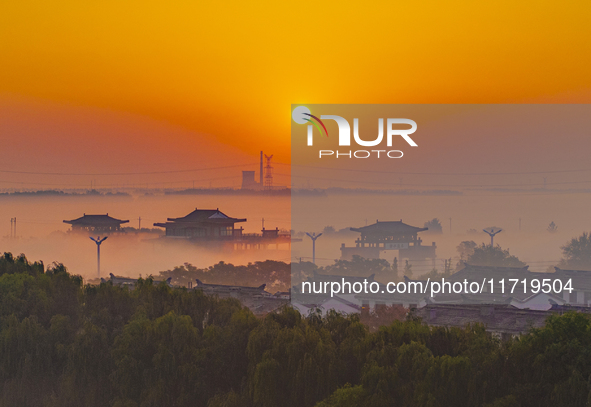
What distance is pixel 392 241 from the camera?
4025 centimetres

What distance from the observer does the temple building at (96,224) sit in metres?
38.7

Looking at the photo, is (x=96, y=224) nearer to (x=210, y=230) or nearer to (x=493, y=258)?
(x=210, y=230)

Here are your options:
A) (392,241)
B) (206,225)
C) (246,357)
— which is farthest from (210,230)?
(246,357)

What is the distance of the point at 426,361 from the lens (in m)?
7.14

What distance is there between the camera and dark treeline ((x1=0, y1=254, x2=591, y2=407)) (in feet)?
22.4

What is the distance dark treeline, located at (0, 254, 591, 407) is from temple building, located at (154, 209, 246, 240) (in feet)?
82.7

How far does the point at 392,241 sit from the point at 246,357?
106 feet

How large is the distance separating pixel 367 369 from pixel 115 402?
10.5 ft

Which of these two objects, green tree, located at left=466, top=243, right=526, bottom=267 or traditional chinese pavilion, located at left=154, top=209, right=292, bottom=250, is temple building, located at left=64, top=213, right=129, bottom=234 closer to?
traditional chinese pavilion, located at left=154, top=209, right=292, bottom=250

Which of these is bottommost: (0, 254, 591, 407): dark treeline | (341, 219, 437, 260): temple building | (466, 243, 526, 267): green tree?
(0, 254, 591, 407): dark treeline

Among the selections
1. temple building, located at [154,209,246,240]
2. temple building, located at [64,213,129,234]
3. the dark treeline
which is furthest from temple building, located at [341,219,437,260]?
the dark treeline

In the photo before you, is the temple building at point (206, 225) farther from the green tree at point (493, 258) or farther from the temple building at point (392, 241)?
the green tree at point (493, 258)

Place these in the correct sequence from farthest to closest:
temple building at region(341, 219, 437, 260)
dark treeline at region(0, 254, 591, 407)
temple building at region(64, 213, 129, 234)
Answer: temple building at region(341, 219, 437, 260) → temple building at region(64, 213, 129, 234) → dark treeline at region(0, 254, 591, 407)

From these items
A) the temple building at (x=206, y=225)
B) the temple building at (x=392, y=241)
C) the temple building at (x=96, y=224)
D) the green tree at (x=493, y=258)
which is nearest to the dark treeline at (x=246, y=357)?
the temple building at (x=206, y=225)
